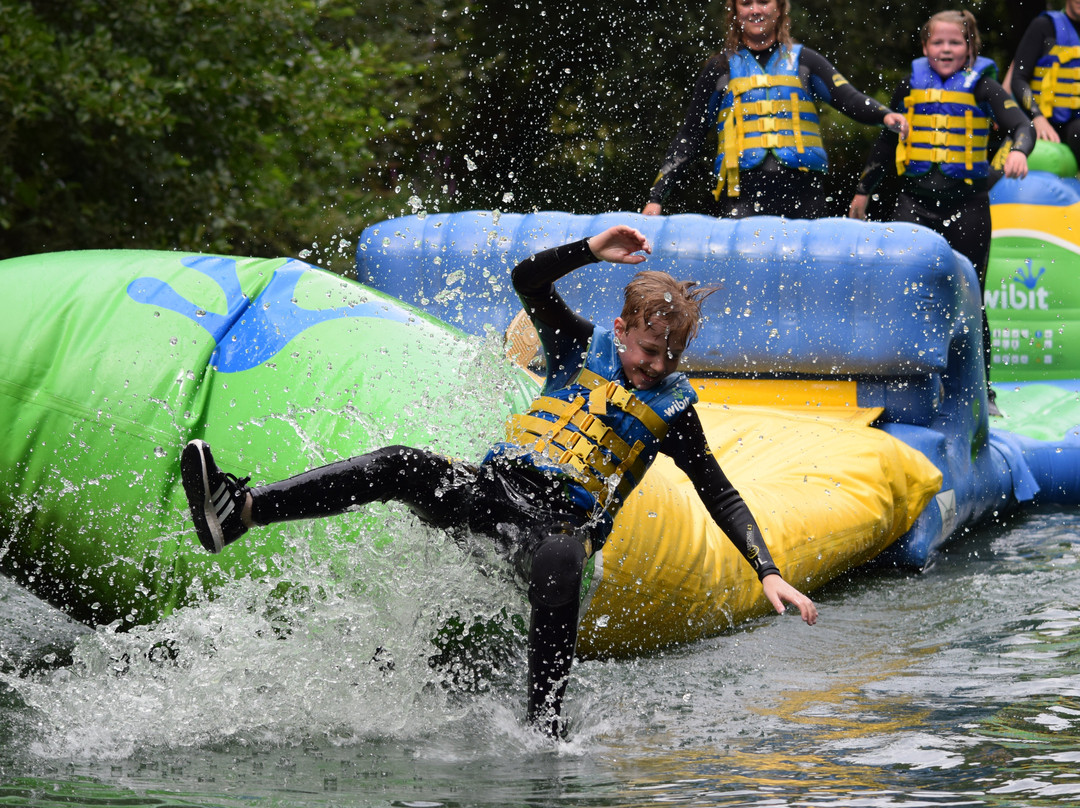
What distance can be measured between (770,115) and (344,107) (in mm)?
3163

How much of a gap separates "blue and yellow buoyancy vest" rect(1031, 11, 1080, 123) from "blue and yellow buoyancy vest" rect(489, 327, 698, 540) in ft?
17.1

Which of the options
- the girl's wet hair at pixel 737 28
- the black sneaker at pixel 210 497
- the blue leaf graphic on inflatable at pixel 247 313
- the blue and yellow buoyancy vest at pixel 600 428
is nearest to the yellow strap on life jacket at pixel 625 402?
the blue and yellow buoyancy vest at pixel 600 428

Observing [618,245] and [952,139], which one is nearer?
[618,245]

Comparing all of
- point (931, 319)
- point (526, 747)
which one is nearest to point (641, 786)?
point (526, 747)

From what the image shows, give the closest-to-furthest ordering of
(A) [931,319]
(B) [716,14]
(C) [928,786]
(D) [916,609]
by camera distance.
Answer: (C) [928,786] < (D) [916,609] < (A) [931,319] < (B) [716,14]

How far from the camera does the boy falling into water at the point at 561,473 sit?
2.77 meters

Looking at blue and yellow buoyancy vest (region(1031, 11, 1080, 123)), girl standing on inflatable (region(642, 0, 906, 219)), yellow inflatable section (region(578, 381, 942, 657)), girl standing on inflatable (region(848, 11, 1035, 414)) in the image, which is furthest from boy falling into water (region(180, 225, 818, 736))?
blue and yellow buoyancy vest (region(1031, 11, 1080, 123))

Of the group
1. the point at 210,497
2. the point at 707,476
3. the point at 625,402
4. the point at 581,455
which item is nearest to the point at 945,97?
the point at 707,476

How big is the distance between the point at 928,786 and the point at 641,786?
0.51m

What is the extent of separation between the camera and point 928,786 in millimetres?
2436

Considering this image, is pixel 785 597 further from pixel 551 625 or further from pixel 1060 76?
pixel 1060 76

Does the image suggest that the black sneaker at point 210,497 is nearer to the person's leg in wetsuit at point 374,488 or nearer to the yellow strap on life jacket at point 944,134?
the person's leg in wetsuit at point 374,488

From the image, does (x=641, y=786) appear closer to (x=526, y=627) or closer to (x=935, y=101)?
(x=526, y=627)

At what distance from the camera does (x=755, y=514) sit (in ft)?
13.3
